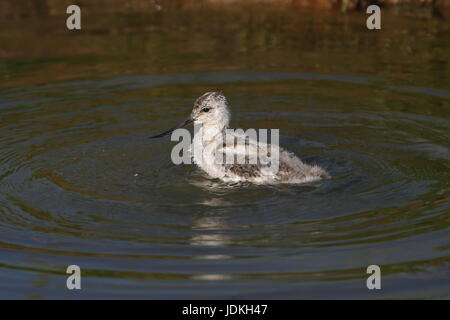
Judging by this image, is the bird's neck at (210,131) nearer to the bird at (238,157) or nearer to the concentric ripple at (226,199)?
the bird at (238,157)

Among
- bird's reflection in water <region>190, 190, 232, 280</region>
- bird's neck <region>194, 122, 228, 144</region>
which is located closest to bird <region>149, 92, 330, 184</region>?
bird's neck <region>194, 122, 228, 144</region>

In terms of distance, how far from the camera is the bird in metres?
8.73

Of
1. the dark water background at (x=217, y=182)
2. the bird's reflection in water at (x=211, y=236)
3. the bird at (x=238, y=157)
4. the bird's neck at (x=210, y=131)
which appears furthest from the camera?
the bird's neck at (x=210, y=131)

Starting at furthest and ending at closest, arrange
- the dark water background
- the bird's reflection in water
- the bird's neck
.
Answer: the bird's neck < the dark water background < the bird's reflection in water

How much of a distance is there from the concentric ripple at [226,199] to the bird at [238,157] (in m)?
0.13

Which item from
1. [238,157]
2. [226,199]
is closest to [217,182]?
[238,157]

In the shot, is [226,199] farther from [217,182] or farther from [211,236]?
[211,236]

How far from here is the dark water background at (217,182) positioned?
23.1 ft

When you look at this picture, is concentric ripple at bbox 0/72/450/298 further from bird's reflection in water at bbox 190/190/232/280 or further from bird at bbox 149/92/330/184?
bird at bbox 149/92/330/184

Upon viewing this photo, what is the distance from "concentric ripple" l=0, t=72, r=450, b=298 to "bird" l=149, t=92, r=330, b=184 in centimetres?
13

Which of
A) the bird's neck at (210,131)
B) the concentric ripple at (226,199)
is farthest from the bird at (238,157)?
the concentric ripple at (226,199)

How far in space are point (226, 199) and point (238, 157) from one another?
671mm

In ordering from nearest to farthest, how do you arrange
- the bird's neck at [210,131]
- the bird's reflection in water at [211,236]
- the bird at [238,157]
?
the bird's reflection in water at [211,236] → the bird at [238,157] → the bird's neck at [210,131]
